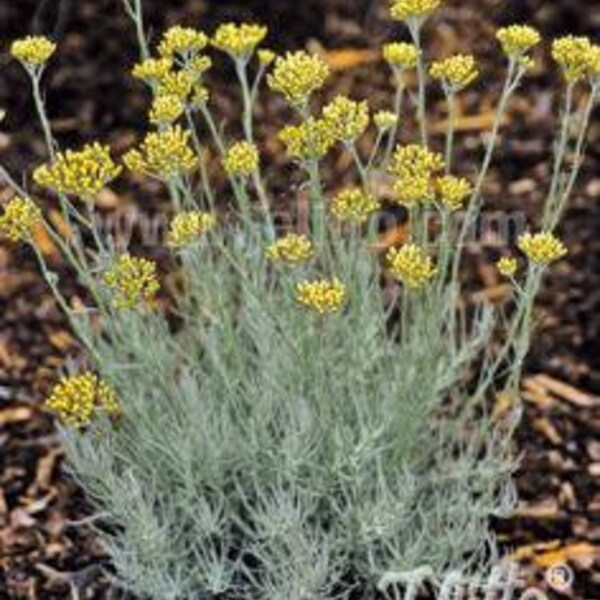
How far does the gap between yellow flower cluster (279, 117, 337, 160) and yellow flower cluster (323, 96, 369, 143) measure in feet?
0.06

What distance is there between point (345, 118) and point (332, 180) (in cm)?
203

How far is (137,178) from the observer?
4.86m

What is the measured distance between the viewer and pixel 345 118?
110 inches

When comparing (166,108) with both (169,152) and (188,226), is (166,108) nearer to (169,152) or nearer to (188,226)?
(169,152)

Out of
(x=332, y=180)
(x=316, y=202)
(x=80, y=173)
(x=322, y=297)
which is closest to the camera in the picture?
(x=322, y=297)

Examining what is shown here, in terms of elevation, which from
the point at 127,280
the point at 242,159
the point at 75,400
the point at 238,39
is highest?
the point at 238,39

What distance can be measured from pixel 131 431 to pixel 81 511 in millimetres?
440

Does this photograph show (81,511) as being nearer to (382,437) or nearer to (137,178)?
(382,437)

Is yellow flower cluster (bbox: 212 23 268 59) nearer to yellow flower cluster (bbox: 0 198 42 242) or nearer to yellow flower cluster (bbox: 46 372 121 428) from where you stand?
yellow flower cluster (bbox: 0 198 42 242)

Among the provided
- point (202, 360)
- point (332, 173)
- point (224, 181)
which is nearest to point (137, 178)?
point (224, 181)

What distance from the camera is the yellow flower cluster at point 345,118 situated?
277 centimetres

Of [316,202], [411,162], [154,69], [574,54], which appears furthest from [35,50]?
[574,54]

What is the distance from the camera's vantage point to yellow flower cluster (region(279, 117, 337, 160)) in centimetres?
280

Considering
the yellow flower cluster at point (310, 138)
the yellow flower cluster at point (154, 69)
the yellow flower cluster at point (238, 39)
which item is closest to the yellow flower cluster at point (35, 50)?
the yellow flower cluster at point (154, 69)
